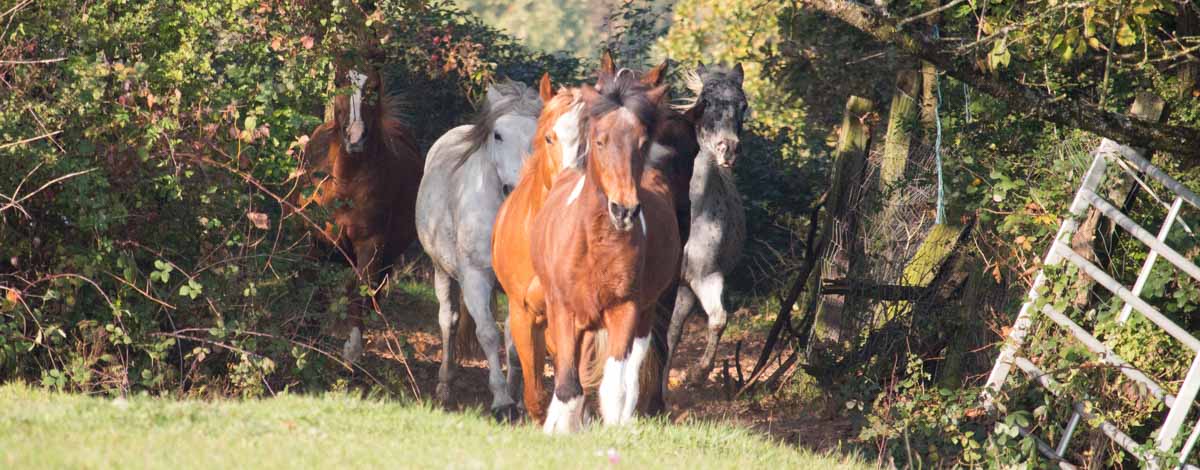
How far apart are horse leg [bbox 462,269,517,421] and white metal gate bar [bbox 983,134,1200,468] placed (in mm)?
3036

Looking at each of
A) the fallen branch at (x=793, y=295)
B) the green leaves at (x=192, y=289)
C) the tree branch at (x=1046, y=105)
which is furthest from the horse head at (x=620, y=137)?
the fallen branch at (x=793, y=295)

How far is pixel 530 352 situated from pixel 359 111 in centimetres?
307

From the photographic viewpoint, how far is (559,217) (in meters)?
7.81

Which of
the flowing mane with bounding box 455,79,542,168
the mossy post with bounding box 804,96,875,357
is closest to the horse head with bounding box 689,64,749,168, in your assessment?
the mossy post with bounding box 804,96,875,357

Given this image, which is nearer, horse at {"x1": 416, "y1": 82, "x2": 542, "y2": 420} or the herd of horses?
the herd of horses

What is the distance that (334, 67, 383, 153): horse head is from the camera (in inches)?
418

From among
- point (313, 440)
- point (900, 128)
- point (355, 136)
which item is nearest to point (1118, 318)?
point (900, 128)

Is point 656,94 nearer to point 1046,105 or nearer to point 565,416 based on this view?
point 565,416

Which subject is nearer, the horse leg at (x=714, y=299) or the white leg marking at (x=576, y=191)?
the white leg marking at (x=576, y=191)

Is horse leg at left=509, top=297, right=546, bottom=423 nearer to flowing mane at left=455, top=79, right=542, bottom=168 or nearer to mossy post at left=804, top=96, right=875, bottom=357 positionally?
flowing mane at left=455, top=79, right=542, bottom=168

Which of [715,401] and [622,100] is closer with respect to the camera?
[622,100]

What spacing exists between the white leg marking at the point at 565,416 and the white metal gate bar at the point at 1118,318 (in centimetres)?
221

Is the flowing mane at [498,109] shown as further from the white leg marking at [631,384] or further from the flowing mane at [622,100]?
the white leg marking at [631,384]

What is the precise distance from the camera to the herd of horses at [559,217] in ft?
24.9
